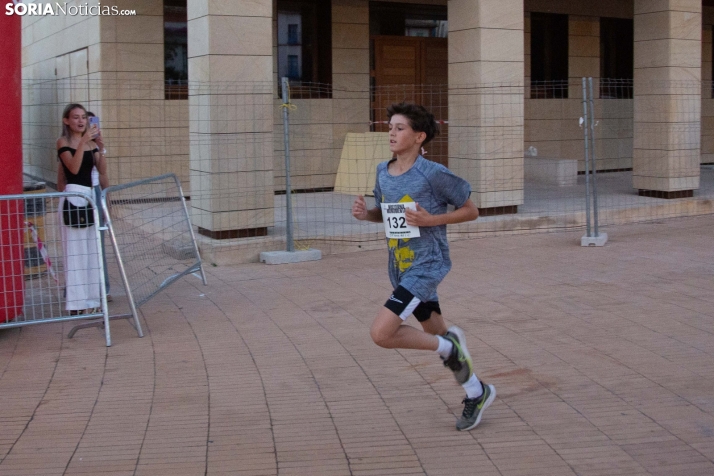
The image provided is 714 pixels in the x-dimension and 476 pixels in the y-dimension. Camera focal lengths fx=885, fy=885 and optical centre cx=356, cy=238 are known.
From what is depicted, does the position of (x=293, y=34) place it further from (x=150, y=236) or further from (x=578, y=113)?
(x=150, y=236)

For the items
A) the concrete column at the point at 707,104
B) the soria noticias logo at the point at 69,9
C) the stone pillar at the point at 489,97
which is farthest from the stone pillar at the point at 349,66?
the concrete column at the point at 707,104

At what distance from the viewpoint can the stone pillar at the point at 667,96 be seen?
1375cm

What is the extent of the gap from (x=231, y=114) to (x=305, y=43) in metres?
5.40

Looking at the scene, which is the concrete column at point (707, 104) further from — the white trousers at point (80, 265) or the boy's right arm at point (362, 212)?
the boy's right arm at point (362, 212)

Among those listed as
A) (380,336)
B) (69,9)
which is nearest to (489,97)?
(380,336)

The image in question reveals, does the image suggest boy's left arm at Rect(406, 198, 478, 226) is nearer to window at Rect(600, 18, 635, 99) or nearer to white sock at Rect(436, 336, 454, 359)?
white sock at Rect(436, 336, 454, 359)

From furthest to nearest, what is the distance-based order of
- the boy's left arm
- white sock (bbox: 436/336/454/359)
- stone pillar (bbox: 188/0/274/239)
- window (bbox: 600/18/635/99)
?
window (bbox: 600/18/635/99) → stone pillar (bbox: 188/0/274/239) → white sock (bbox: 436/336/454/359) → the boy's left arm

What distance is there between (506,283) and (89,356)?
4.19 meters

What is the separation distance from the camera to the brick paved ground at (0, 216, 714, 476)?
4.52 metres

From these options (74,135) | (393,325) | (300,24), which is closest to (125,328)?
(74,135)

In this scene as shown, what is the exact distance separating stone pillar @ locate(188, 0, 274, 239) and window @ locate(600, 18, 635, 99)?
10.4m

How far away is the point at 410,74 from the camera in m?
16.3

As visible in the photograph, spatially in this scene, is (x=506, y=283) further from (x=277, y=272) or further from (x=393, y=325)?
(x=393, y=325)

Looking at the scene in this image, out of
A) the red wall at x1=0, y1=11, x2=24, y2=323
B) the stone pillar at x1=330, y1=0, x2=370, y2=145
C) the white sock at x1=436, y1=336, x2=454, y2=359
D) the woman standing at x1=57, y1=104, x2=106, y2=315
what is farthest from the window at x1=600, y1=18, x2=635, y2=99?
the white sock at x1=436, y1=336, x2=454, y2=359
